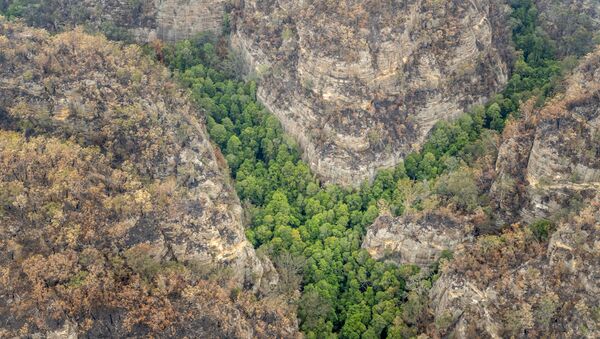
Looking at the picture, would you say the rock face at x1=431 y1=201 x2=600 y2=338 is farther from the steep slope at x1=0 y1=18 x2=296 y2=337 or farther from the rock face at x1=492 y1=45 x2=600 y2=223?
the steep slope at x1=0 y1=18 x2=296 y2=337

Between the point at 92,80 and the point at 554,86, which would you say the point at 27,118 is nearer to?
the point at 92,80

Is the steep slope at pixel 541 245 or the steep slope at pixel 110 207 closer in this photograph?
the steep slope at pixel 110 207

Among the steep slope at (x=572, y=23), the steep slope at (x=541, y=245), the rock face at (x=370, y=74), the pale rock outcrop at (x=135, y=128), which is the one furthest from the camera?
the steep slope at (x=572, y=23)

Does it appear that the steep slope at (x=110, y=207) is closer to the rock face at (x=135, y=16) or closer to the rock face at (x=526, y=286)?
the rock face at (x=135, y=16)

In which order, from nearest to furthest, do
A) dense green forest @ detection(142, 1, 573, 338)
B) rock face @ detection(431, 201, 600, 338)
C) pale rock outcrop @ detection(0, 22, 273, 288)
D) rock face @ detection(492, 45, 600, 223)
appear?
rock face @ detection(431, 201, 600, 338)
pale rock outcrop @ detection(0, 22, 273, 288)
rock face @ detection(492, 45, 600, 223)
dense green forest @ detection(142, 1, 573, 338)

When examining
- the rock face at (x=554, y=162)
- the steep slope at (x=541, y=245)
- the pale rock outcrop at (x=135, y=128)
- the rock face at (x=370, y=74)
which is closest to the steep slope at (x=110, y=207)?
the pale rock outcrop at (x=135, y=128)

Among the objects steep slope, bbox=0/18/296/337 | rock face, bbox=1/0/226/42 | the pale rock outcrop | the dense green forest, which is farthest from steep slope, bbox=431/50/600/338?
rock face, bbox=1/0/226/42

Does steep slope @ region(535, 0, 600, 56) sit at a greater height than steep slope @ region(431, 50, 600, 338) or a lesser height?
greater
